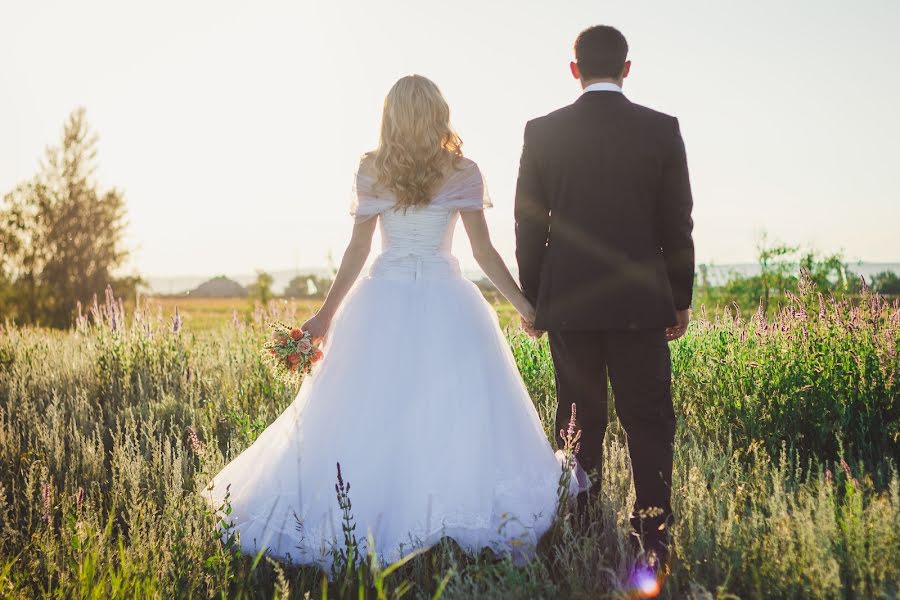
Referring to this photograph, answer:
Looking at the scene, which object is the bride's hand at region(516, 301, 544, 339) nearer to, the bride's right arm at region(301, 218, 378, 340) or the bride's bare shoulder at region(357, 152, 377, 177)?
the bride's right arm at region(301, 218, 378, 340)

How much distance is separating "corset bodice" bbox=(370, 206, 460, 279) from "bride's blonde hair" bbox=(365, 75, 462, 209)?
11cm

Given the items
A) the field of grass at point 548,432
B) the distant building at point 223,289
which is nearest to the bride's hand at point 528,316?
the field of grass at point 548,432

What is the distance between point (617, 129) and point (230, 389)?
4.96 meters

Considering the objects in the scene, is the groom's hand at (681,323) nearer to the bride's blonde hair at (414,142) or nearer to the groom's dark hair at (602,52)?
the groom's dark hair at (602,52)

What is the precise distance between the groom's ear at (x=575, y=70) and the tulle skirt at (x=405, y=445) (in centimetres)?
131

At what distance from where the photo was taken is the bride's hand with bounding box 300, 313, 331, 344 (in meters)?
4.33

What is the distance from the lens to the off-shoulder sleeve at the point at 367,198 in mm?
4148

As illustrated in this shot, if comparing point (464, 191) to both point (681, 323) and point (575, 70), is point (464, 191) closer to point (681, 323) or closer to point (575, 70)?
point (575, 70)

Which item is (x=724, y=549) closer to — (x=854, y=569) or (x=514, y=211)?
(x=854, y=569)

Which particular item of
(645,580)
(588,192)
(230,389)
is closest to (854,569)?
(645,580)

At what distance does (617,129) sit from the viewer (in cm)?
353

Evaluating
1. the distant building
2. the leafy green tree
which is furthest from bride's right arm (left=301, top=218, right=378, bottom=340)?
the distant building

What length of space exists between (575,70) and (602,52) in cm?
18

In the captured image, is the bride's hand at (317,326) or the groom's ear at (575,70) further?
the bride's hand at (317,326)
